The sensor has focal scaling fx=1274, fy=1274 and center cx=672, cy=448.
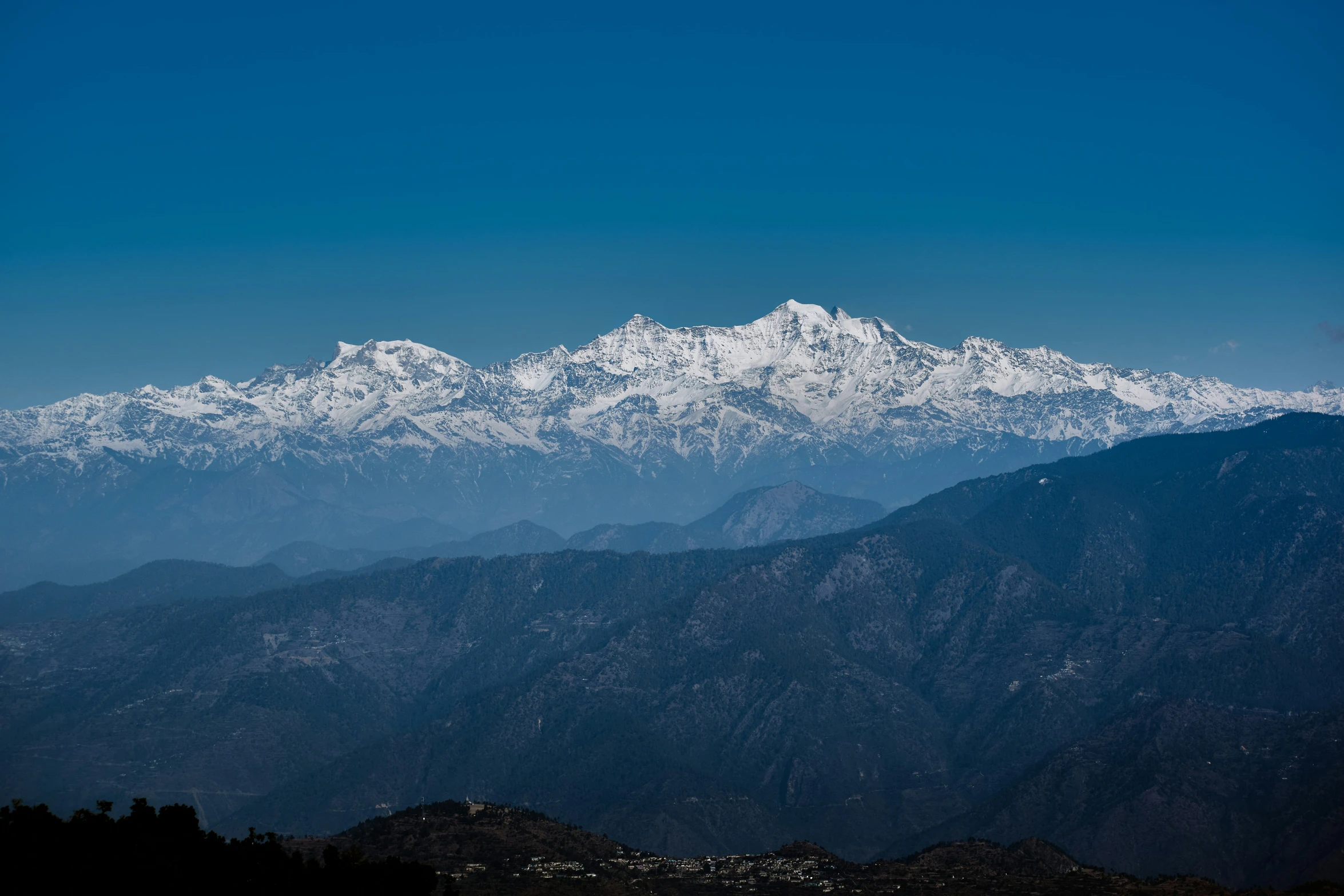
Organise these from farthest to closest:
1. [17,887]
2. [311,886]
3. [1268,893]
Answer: [1268,893] < [311,886] < [17,887]

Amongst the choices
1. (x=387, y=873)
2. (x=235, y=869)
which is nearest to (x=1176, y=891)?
(x=387, y=873)

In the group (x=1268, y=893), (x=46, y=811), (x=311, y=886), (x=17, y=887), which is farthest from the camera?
(x=1268, y=893)

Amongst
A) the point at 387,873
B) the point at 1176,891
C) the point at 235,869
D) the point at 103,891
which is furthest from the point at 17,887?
the point at 1176,891

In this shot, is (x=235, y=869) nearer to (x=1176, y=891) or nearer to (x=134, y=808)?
(x=134, y=808)

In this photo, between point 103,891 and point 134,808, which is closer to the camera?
point 103,891

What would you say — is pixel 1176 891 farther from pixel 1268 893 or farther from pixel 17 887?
pixel 17 887

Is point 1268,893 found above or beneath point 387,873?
beneath
